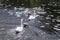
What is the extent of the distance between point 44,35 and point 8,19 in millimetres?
2227

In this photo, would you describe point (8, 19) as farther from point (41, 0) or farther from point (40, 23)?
point (41, 0)

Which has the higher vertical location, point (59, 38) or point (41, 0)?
point (41, 0)

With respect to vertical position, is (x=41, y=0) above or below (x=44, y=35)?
above

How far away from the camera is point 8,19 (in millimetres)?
7078

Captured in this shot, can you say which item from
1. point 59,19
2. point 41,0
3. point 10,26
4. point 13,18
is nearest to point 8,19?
point 13,18

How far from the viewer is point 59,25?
5.88m

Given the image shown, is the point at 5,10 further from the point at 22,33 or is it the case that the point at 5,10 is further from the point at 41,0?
the point at 22,33

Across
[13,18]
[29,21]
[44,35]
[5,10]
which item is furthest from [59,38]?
[5,10]

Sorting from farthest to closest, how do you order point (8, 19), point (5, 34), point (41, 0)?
point (41, 0), point (8, 19), point (5, 34)

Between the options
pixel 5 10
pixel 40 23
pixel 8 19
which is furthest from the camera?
pixel 5 10

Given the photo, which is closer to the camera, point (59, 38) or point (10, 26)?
point (59, 38)

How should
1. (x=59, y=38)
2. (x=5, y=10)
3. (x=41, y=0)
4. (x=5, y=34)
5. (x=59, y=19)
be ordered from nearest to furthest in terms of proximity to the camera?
(x=59, y=38), (x=5, y=34), (x=59, y=19), (x=5, y=10), (x=41, y=0)

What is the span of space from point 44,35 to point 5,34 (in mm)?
1187

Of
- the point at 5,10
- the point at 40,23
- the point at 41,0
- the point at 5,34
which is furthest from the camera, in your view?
the point at 41,0
